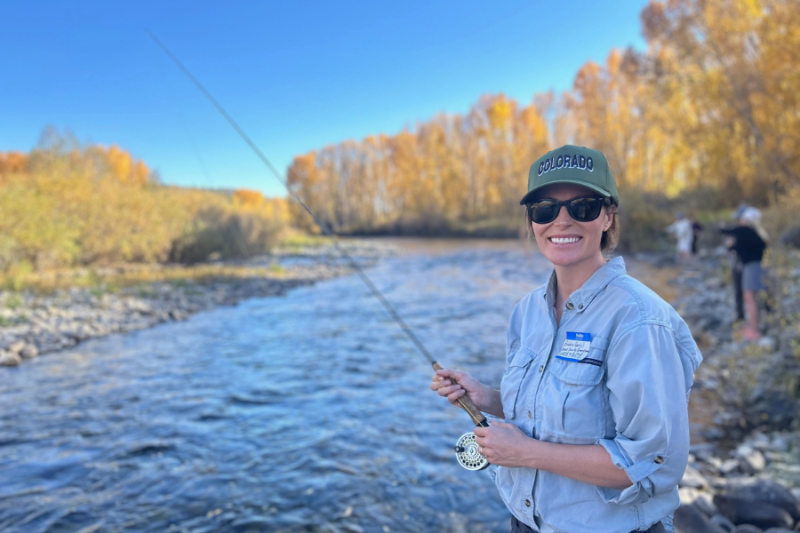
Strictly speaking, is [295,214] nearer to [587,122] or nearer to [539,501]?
[587,122]

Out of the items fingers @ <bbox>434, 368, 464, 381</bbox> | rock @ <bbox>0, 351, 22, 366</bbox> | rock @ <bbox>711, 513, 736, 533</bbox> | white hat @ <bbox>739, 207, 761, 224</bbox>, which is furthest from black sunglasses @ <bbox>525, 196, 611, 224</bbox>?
rock @ <bbox>0, 351, 22, 366</bbox>

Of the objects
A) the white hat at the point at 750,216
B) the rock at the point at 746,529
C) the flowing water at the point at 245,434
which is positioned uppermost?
the white hat at the point at 750,216

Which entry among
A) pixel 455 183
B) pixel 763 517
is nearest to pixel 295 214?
pixel 455 183

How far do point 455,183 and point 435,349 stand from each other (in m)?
50.5

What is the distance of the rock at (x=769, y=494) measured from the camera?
12.0 feet

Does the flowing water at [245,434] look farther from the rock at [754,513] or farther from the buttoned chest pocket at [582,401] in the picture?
the buttoned chest pocket at [582,401]

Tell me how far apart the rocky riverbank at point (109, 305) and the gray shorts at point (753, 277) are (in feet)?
38.5

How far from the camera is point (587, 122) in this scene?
112 feet

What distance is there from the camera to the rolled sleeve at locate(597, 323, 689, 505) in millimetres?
1313

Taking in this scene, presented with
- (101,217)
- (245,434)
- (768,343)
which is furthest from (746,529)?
(101,217)

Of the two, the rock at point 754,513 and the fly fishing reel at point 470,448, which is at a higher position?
the fly fishing reel at point 470,448

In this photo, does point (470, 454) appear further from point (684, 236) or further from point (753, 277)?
point (684, 236)

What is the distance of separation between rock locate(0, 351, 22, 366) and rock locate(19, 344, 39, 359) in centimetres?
15

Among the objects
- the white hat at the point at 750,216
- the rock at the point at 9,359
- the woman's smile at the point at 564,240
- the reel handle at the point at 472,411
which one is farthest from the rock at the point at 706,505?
the rock at the point at 9,359
